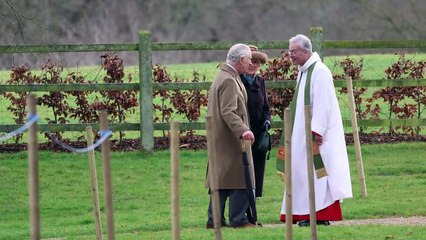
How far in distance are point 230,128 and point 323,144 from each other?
0.84m

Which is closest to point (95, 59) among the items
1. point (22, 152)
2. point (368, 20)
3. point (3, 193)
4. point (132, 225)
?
point (22, 152)

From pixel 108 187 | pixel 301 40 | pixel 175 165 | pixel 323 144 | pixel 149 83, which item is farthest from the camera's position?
pixel 149 83

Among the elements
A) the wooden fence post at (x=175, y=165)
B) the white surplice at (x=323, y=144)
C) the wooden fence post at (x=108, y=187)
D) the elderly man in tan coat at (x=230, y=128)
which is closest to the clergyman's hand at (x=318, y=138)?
the white surplice at (x=323, y=144)

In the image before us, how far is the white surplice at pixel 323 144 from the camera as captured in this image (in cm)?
1017

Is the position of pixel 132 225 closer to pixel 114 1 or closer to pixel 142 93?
pixel 114 1

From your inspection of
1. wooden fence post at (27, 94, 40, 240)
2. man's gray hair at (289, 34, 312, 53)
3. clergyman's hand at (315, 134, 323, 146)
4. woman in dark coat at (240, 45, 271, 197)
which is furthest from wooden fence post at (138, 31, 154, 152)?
wooden fence post at (27, 94, 40, 240)

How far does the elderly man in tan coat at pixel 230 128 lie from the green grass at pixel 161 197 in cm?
34

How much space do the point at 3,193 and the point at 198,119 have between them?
151 inches

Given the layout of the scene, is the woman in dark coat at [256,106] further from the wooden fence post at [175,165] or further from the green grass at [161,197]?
the wooden fence post at [175,165]

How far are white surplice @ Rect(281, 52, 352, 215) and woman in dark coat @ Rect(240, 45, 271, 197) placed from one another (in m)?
0.55

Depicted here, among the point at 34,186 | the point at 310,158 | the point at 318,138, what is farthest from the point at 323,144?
the point at 34,186

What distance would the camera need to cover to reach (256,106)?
35.4ft

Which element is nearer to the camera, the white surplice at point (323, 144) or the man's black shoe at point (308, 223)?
the white surplice at point (323, 144)

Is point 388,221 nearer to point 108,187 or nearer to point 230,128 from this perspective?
point 230,128
